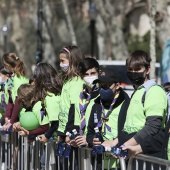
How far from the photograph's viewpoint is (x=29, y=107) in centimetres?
941

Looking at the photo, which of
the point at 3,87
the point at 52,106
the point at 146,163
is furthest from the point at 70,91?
the point at 3,87

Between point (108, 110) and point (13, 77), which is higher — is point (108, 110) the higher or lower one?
the lower one

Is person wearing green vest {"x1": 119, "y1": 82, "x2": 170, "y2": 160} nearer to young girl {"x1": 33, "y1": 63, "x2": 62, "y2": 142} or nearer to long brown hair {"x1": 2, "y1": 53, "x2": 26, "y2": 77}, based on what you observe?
young girl {"x1": 33, "y1": 63, "x2": 62, "y2": 142}

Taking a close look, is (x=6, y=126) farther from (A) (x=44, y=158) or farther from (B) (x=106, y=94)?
(B) (x=106, y=94)

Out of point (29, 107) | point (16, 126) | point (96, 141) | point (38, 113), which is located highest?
point (29, 107)

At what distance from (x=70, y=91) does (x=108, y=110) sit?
0.90 meters

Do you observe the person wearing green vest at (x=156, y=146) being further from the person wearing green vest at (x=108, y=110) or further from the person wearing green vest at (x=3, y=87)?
the person wearing green vest at (x=3, y=87)

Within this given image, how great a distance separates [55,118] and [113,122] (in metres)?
1.43

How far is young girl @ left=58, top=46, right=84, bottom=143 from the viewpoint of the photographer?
7.80 meters

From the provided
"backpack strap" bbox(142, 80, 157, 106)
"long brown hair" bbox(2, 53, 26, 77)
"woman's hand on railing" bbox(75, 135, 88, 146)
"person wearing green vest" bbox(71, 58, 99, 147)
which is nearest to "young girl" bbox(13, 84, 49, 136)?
"long brown hair" bbox(2, 53, 26, 77)

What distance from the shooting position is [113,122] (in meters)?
7.21

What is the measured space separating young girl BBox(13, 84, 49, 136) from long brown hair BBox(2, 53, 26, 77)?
0.71 metres

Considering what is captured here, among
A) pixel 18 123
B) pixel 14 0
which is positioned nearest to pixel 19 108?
pixel 18 123

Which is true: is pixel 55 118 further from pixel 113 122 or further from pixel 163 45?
pixel 163 45
